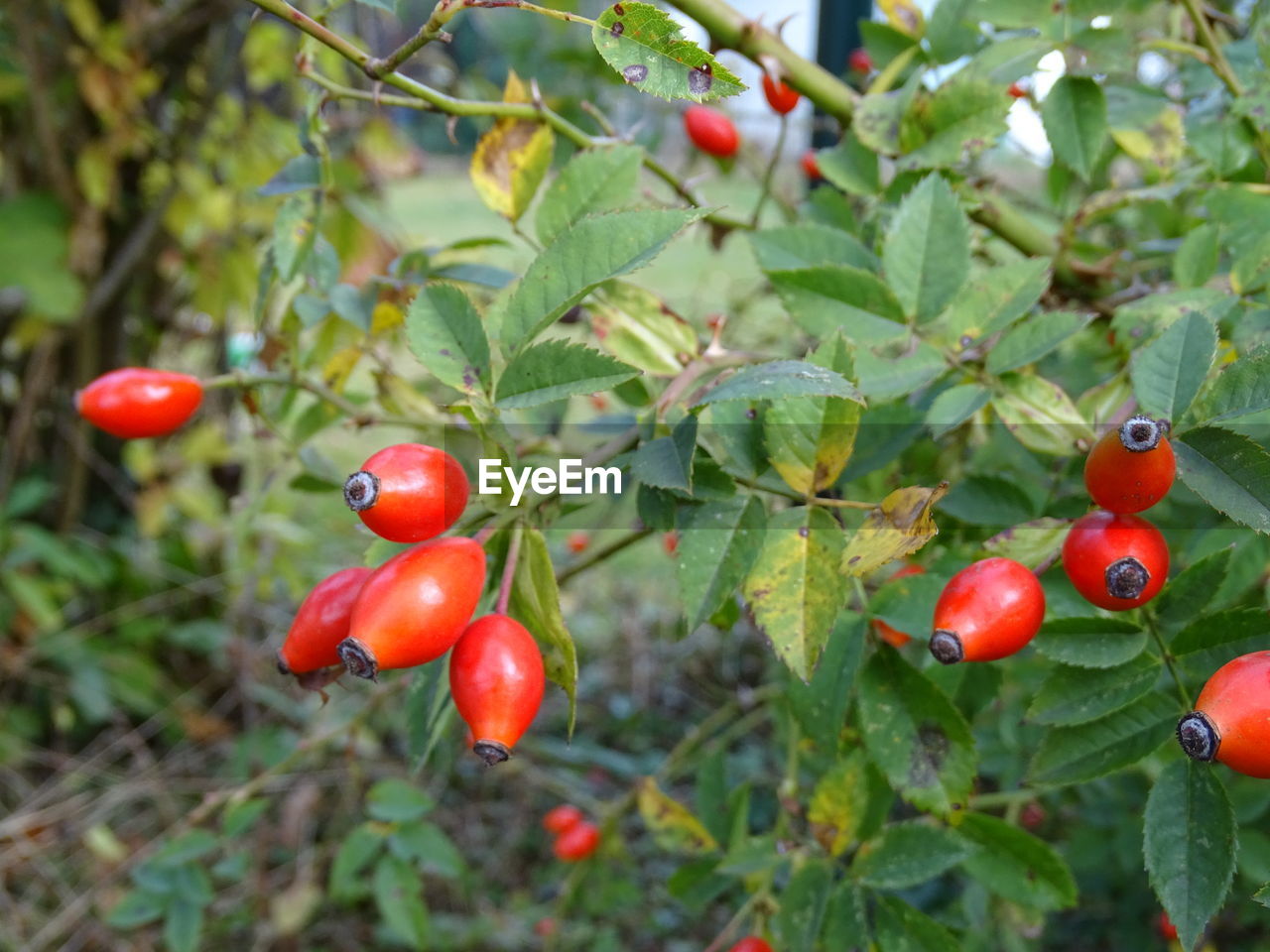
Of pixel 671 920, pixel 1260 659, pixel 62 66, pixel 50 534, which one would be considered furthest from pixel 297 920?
pixel 62 66

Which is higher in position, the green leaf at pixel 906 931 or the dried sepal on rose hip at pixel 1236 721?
the dried sepal on rose hip at pixel 1236 721

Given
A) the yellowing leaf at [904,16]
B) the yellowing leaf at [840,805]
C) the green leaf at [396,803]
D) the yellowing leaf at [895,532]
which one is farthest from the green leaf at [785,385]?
the green leaf at [396,803]

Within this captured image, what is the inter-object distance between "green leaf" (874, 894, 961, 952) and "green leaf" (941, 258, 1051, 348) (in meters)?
0.50

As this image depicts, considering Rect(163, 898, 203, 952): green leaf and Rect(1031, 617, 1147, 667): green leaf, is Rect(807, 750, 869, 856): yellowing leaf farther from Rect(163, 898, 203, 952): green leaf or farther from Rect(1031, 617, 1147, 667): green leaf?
Rect(163, 898, 203, 952): green leaf

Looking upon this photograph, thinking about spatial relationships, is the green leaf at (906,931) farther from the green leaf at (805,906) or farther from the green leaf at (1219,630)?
the green leaf at (1219,630)

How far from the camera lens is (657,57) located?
61cm

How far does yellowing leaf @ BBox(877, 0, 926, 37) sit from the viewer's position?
1120 mm

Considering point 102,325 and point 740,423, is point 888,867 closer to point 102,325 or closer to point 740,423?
point 740,423

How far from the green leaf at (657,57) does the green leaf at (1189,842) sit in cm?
52

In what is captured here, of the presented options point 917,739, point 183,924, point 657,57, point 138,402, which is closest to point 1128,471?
point 917,739

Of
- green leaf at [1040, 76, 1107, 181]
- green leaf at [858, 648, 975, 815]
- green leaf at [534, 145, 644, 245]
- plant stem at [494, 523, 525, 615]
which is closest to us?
plant stem at [494, 523, 525, 615]

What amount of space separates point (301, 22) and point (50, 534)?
2440 mm

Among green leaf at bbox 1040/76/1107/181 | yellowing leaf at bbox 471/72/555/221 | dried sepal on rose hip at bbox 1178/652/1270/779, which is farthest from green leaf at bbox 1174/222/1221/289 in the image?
yellowing leaf at bbox 471/72/555/221

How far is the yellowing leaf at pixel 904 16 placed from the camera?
112cm
